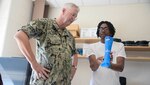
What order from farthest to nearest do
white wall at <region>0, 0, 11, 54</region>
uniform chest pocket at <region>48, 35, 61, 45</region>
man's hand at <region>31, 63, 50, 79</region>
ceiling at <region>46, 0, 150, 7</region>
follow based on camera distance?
ceiling at <region>46, 0, 150, 7</region>
white wall at <region>0, 0, 11, 54</region>
uniform chest pocket at <region>48, 35, 61, 45</region>
man's hand at <region>31, 63, 50, 79</region>

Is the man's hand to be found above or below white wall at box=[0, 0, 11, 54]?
below

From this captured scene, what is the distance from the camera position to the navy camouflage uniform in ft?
4.42

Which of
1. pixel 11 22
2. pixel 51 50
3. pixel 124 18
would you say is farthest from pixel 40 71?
pixel 124 18

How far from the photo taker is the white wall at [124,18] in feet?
10.9

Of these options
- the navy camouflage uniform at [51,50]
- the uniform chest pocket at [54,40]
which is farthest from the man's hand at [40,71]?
the uniform chest pocket at [54,40]

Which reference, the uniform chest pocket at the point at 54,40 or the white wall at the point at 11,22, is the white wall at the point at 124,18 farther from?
the uniform chest pocket at the point at 54,40

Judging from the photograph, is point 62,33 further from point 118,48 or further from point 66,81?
point 118,48

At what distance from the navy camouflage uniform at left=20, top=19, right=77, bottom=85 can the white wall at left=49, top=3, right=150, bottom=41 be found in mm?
2080

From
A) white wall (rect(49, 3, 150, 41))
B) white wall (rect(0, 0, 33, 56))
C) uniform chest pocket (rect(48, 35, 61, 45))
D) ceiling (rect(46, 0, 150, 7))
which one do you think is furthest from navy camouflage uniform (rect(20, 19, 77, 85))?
ceiling (rect(46, 0, 150, 7))

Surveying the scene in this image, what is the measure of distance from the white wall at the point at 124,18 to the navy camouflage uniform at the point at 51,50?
208 cm

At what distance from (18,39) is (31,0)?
2.61m

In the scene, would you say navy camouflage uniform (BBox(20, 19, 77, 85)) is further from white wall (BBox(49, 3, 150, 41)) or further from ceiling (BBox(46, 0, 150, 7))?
ceiling (BBox(46, 0, 150, 7))

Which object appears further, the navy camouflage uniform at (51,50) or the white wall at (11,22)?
the white wall at (11,22)

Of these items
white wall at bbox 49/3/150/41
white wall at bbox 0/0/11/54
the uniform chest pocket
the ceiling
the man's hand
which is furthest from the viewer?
the ceiling
